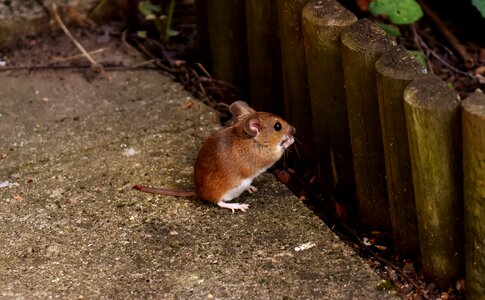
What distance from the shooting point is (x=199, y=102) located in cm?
536

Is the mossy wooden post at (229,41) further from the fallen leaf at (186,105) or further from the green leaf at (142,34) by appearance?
the green leaf at (142,34)

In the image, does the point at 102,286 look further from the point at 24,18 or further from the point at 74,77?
the point at 24,18

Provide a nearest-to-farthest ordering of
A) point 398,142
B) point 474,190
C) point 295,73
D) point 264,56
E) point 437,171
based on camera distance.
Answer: point 474,190
point 437,171
point 398,142
point 295,73
point 264,56

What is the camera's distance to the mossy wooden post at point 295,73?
451 centimetres

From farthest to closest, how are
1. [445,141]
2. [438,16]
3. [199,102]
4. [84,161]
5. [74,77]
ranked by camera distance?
[438,16] → [74,77] → [199,102] → [84,161] → [445,141]

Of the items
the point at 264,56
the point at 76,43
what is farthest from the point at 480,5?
the point at 76,43

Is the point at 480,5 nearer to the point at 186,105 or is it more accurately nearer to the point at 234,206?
the point at 186,105

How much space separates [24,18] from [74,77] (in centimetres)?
67

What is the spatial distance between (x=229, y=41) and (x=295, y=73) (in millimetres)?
894

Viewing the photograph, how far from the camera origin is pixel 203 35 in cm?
571

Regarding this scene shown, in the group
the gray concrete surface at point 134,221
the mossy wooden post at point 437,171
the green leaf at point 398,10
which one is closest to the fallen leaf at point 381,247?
the gray concrete surface at point 134,221

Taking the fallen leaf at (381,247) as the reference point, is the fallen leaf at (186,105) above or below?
above

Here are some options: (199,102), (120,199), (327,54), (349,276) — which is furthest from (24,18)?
(349,276)

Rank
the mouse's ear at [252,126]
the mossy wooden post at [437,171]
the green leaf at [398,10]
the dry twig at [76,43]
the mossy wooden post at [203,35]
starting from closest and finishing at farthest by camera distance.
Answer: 1. the mossy wooden post at [437,171]
2. the mouse's ear at [252,126]
3. the green leaf at [398,10]
4. the mossy wooden post at [203,35]
5. the dry twig at [76,43]
